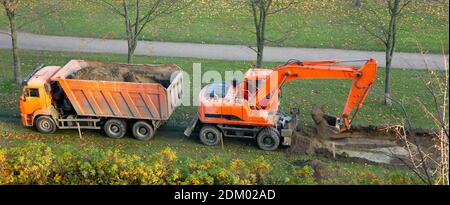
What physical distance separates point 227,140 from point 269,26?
465 inches

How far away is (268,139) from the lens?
16547mm

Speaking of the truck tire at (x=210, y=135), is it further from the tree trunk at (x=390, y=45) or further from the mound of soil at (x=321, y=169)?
the tree trunk at (x=390, y=45)

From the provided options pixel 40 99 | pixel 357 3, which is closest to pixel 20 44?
pixel 40 99

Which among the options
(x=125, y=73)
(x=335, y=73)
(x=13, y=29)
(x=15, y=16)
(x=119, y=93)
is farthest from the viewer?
(x=15, y=16)

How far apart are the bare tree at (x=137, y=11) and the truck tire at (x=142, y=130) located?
3.97 meters

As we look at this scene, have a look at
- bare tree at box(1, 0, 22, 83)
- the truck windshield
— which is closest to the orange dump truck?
the truck windshield

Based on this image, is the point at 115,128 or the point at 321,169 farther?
the point at 115,128

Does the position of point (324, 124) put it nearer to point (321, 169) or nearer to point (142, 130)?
point (321, 169)

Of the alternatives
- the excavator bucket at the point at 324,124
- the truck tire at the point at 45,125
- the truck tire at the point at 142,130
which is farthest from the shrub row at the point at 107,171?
the truck tire at the point at 45,125

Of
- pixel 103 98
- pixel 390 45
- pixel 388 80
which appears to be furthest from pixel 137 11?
pixel 388 80

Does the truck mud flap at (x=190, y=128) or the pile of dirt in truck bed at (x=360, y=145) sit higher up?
the truck mud flap at (x=190, y=128)

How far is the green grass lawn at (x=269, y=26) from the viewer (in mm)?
26250

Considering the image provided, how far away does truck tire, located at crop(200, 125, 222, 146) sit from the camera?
1675 centimetres

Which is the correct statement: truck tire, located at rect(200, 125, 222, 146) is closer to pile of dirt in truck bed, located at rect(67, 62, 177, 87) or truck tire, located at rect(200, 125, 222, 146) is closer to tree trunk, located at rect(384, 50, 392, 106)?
pile of dirt in truck bed, located at rect(67, 62, 177, 87)
